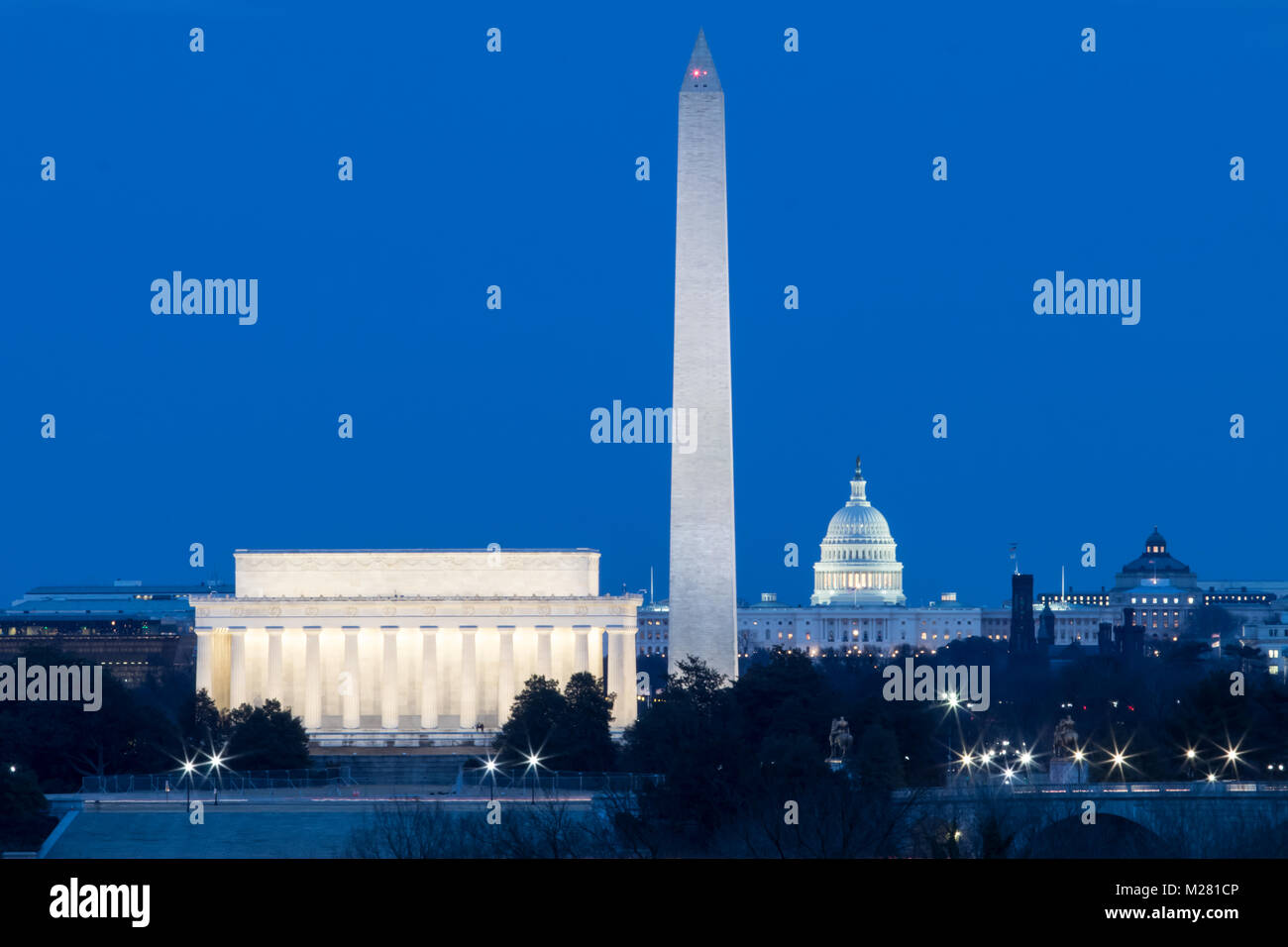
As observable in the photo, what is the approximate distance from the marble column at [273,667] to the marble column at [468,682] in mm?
8155

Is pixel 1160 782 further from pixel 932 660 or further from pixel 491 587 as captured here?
pixel 932 660

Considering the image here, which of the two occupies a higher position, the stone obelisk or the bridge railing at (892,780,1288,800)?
the stone obelisk

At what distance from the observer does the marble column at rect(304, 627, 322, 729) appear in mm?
99062

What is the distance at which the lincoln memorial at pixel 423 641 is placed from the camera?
9919cm

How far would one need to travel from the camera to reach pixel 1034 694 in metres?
128

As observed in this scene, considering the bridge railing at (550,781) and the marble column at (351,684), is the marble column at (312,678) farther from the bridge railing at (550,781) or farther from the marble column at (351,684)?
the bridge railing at (550,781)

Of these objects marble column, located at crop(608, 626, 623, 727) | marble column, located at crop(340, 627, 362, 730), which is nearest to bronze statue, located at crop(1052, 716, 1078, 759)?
marble column, located at crop(608, 626, 623, 727)

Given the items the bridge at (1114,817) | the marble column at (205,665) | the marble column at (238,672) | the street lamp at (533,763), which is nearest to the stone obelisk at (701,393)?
the street lamp at (533,763)

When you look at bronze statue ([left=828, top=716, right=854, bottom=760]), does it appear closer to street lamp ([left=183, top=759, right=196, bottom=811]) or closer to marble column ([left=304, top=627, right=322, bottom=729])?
street lamp ([left=183, top=759, right=196, bottom=811])

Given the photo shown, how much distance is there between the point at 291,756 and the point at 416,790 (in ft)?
27.7

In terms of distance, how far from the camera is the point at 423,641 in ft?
329

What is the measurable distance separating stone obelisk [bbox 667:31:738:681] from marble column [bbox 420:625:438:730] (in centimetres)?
1546

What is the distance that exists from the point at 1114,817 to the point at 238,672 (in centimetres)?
4696
